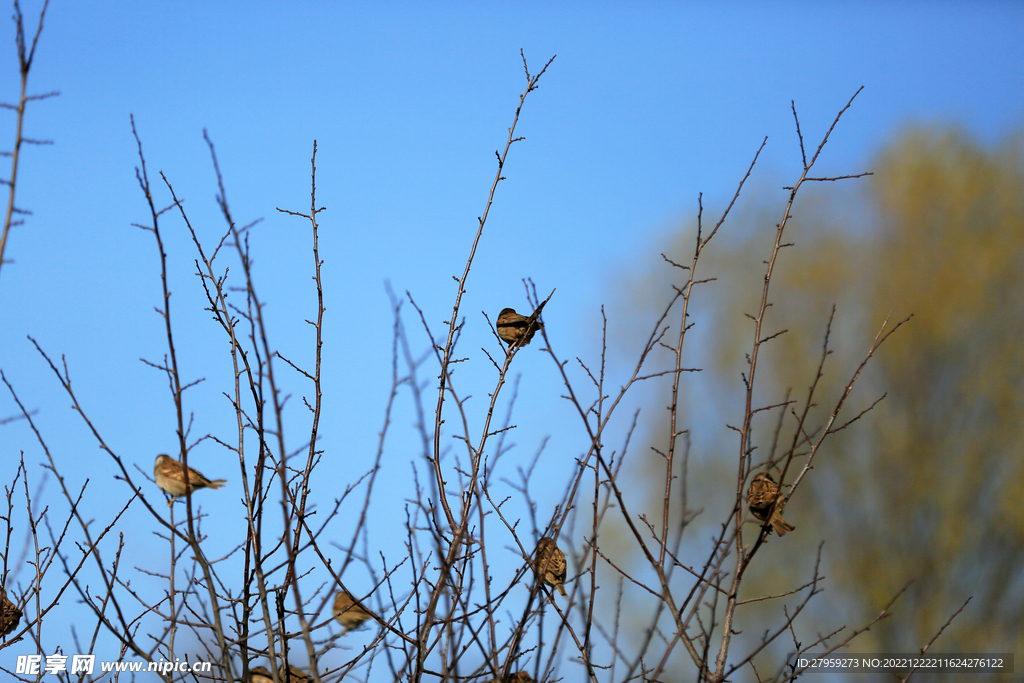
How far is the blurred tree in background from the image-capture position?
1048 cm

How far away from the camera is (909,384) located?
1123 cm

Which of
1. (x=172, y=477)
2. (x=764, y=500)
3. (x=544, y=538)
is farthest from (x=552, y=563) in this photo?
(x=172, y=477)

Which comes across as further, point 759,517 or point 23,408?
point 759,517

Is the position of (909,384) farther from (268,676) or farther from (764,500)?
(268,676)

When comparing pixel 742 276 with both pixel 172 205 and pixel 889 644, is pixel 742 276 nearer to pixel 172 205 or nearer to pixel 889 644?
pixel 889 644

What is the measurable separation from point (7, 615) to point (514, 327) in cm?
245

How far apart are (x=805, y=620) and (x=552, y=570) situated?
933 centimetres

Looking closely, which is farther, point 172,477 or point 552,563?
point 172,477

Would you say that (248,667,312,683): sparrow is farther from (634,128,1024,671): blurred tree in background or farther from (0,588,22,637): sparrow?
(634,128,1024,671): blurred tree in background

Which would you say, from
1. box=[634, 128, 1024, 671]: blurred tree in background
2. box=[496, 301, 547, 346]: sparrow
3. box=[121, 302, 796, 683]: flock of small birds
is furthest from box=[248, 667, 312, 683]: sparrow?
box=[634, 128, 1024, 671]: blurred tree in background

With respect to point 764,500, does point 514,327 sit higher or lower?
higher

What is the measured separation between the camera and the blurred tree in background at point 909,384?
10.5 metres

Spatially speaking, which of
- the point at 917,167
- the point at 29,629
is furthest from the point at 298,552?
the point at 917,167

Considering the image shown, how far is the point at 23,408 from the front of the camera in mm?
2504
